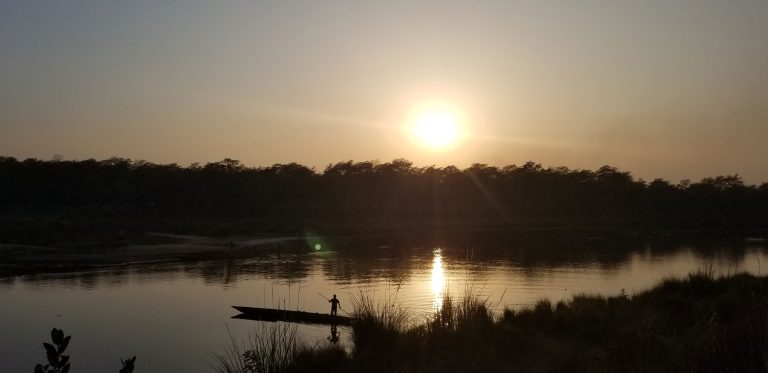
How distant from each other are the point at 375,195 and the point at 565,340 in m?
90.7

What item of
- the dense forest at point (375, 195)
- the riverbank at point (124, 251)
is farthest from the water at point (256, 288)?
the dense forest at point (375, 195)

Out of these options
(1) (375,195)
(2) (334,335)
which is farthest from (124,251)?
(1) (375,195)

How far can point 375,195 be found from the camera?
336ft

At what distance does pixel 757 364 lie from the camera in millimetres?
7008

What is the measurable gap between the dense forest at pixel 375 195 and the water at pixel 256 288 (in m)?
32.7

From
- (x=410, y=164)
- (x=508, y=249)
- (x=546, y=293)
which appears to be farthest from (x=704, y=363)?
(x=410, y=164)

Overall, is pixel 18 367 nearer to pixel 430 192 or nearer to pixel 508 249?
pixel 508 249

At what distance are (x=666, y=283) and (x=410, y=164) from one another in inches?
4038

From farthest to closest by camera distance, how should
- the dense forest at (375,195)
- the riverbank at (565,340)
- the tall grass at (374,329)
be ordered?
the dense forest at (375,195), the tall grass at (374,329), the riverbank at (565,340)

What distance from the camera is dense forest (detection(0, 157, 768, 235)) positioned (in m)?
78.9

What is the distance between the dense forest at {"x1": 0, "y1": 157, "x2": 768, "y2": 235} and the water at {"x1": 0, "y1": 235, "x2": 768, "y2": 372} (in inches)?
1287

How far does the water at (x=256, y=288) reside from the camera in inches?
698

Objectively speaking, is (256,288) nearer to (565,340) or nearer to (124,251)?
(124,251)

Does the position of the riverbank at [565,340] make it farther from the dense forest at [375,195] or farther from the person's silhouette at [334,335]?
the dense forest at [375,195]
